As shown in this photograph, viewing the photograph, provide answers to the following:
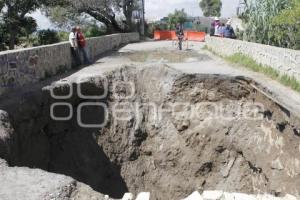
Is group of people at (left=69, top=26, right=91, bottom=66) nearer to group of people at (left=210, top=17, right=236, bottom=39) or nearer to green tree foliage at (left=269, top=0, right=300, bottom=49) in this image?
green tree foliage at (left=269, top=0, right=300, bottom=49)

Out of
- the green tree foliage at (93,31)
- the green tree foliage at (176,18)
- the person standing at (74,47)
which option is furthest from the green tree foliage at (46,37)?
the green tree foliage at (176,18)

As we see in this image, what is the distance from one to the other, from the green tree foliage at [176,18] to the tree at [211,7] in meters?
32.4

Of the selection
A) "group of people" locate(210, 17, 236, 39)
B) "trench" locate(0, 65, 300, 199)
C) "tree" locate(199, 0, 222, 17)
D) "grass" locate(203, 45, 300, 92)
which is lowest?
"trench" locate(0, 65, 300, 199)

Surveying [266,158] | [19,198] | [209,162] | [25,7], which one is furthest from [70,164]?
[25,7]

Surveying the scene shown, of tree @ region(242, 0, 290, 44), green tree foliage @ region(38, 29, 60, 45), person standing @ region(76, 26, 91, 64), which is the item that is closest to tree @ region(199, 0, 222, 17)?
green tree foliage @ region(38, 29, 60, 45)

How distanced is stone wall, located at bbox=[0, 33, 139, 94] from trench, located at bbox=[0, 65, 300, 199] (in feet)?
2.10

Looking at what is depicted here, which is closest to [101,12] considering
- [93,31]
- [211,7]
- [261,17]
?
[93,31]

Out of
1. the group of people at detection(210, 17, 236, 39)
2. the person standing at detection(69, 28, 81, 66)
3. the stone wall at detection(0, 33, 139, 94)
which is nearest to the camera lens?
the stone wall at detection(0, 33, 139, 94)

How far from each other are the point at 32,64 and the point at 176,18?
151 feet

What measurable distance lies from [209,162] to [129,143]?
8.68ft

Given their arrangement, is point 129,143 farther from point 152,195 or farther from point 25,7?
point 25,7

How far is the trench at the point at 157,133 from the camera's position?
40.5ft

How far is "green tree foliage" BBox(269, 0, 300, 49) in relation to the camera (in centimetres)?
1558

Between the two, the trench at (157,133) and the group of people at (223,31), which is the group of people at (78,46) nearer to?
the trench at (157,133)
